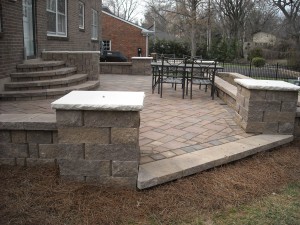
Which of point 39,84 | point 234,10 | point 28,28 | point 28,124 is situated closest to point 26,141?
point 28,124

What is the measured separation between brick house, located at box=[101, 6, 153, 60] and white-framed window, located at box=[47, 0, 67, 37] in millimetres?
14586

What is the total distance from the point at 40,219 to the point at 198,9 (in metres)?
26.2

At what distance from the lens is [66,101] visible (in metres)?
2.75

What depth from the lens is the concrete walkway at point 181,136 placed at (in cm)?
308

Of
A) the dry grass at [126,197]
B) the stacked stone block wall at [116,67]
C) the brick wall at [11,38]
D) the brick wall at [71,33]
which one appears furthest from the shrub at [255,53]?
the dry grass at [126,197]

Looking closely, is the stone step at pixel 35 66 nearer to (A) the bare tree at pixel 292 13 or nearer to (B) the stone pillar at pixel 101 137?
(B) the stone pillar at pixel 101 137

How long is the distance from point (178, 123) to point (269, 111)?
1.25 m

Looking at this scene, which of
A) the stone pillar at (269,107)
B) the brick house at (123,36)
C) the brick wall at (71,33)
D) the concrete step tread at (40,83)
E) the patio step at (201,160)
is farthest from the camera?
the brick house at (123,36)

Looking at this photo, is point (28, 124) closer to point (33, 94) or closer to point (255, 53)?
point (33, 94)

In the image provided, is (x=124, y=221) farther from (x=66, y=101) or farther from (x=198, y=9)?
(x=198, y=9)

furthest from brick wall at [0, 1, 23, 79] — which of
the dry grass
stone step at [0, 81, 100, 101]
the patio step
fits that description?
the patio step

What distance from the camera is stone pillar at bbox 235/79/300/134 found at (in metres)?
3.90

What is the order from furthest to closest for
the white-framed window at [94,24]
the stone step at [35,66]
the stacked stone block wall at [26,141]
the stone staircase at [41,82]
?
the white-framed window at [94,24]
the stone step at [35,66]
the stone staircase at [41,82]
the stacked stone block wall at [26,141]

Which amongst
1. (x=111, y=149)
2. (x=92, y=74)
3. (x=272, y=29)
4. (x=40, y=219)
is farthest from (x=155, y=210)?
(x=272, y=29)
